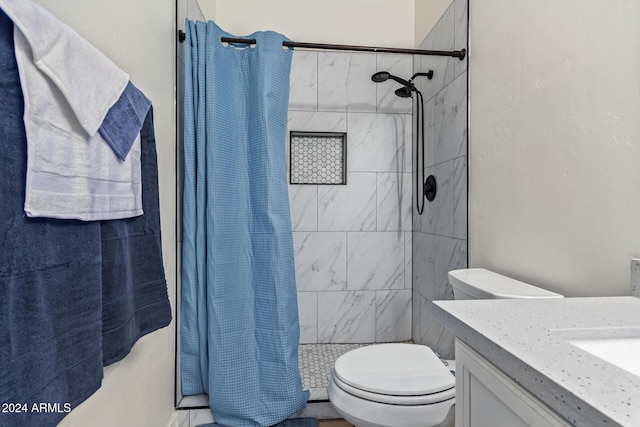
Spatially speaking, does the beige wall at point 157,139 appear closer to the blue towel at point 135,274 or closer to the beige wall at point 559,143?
the blue towel at point 135,274

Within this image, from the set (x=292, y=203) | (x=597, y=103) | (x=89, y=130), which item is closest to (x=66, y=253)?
(x=89, y=130)

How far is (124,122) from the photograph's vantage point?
85 centimetres

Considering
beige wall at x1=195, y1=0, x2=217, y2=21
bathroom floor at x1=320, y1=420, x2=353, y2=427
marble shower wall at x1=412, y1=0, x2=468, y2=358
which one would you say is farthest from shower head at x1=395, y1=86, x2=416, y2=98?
bathroom floor at x1=320, y1=420, x2=353, y2=427

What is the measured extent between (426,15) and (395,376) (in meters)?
2.16

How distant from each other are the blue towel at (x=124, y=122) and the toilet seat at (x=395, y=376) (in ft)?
3.41

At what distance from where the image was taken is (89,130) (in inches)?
27.3

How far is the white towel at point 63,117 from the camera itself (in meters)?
0.57

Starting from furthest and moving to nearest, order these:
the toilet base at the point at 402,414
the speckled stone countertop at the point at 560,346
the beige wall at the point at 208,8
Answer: the beige wall at the point at 208,8, the toilet base at the point at 402,414, the speckled stone countertop at the point at 560,346

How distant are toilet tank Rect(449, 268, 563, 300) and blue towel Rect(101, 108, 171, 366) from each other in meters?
1.02

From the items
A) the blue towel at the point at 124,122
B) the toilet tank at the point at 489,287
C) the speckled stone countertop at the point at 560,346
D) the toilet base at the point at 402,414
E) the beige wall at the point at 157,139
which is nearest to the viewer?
the speckled stone countertop at the point at 560,346

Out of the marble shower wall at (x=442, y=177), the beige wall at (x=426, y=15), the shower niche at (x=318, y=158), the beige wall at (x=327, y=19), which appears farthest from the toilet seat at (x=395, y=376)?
the beige wall at (x=327, y=19)

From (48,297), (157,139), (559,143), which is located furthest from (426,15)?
(48,297)

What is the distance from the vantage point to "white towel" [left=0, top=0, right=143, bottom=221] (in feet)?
Result: 1.87

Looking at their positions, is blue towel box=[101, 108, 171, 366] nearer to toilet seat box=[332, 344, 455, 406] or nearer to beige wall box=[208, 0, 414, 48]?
toilet seat box=[332, 344, 455, 406]
